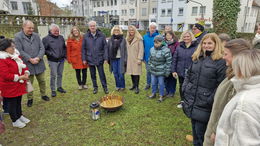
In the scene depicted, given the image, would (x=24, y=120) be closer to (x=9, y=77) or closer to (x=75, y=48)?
(x=9, y=77)

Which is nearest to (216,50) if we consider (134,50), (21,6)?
(134,50)

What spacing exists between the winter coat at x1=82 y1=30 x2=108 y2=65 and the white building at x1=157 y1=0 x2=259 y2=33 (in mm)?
22917

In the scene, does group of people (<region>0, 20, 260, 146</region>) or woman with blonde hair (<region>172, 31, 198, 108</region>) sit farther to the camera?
woman with blonde hair (<region>172, 31, 198, 108</region>)

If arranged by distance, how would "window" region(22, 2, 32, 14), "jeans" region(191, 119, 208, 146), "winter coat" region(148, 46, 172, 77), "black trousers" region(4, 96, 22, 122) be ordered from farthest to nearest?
"window" region(22, 2, 32, 14) < "winter coat" region(148, 46, 172, 77) < "black trousers" region(4, 96, 22, 122) < "jeans" region(191, 119, 208, 146)

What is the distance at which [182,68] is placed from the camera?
4.00m

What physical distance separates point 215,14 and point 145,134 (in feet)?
31.0

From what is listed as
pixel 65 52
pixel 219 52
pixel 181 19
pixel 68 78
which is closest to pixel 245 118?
pixel 219 52

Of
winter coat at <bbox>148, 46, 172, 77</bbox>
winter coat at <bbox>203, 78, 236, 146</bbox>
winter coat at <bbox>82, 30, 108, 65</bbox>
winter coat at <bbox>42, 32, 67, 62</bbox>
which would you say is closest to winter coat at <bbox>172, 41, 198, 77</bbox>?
winter coat at <bbox>148, 46, 172, 77</bbox>

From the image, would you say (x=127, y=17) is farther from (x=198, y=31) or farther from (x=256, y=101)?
(x=256, y=101)

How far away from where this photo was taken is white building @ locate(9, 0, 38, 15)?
99.1ft

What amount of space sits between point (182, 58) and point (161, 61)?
566mm

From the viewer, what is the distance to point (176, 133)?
3283 mm

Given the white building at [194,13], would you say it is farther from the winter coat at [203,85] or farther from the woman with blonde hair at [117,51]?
the winter coat at [203,85]

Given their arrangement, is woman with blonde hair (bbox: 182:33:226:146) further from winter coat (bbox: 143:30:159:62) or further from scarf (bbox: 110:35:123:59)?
scarf (bbox: 110:35:123:59)
